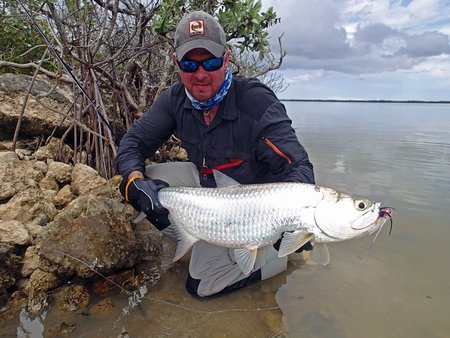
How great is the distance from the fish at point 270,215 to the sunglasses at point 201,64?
0.91 metres

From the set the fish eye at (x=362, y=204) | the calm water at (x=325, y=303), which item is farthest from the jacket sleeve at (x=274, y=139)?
the calm water at (x=325, y=303)

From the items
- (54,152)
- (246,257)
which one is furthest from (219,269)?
(54,152)

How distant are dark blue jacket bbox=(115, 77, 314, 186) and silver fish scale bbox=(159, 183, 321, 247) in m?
0.37

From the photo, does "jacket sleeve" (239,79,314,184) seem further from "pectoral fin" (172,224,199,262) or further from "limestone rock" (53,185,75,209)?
"limestone rock" (53,185,75,209)

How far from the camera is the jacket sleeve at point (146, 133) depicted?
3.50 m

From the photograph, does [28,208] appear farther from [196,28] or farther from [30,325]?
[196,28]

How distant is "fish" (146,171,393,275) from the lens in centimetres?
226

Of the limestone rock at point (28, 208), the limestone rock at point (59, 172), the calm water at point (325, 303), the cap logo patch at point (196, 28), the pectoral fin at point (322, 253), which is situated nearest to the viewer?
the pectoral fin at point (322, 253)

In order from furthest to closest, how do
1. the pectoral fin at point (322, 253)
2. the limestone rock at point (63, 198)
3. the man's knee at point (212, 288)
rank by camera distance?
1. the limestone rock at point (63, 198)
2. the man's knee at point (212, 288)
3. the pectoral fin at point (322, 253)

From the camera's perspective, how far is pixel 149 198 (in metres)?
3.00

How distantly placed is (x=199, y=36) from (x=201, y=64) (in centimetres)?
22

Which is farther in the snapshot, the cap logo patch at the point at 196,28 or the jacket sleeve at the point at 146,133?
the jacket sleeve at the point at 146,133

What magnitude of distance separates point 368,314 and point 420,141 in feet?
40.4

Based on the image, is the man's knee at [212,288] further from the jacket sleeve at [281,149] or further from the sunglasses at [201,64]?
the sunglasses at [201,64]
